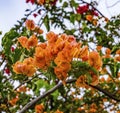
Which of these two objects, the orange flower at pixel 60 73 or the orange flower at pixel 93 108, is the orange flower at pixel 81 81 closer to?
the orange flower at pixel 60 73

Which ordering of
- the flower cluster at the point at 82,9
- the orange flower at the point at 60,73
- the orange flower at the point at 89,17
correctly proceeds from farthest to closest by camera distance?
the orange flower at the point at 89,17 < the flower cluster at the point at 82,9 < the orange flower at the point at 60,73

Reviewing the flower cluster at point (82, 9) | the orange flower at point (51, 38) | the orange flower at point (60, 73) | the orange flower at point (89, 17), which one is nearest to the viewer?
the orange flower at point (60, 73)

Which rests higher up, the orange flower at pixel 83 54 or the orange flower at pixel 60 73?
the orange flower at pixel 83 54

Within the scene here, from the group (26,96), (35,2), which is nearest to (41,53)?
(26,96)

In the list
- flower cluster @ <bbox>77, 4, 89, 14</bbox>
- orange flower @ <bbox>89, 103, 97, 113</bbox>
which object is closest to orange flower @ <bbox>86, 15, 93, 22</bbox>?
flower cluster @ <bbox>77, 4, 89, 14</bbox>

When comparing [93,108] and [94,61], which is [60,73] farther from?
[93,108]

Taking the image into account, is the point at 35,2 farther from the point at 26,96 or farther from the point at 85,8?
the point at 26,96

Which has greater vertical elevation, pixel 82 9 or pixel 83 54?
pixel 82 9

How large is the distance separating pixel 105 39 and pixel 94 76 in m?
4.15

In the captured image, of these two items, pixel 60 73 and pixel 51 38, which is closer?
pixel 60 73

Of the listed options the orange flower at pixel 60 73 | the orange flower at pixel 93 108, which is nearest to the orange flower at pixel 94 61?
the orange flower at pixel 60 73

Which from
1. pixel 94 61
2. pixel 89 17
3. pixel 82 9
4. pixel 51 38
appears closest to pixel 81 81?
pixel 94 61

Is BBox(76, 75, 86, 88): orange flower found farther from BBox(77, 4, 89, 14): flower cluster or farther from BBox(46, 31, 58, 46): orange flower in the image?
BBox(77, 4, 89, 14): flower cluster

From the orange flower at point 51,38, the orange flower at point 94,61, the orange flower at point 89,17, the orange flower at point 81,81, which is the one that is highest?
the orange flower at point 89,17
